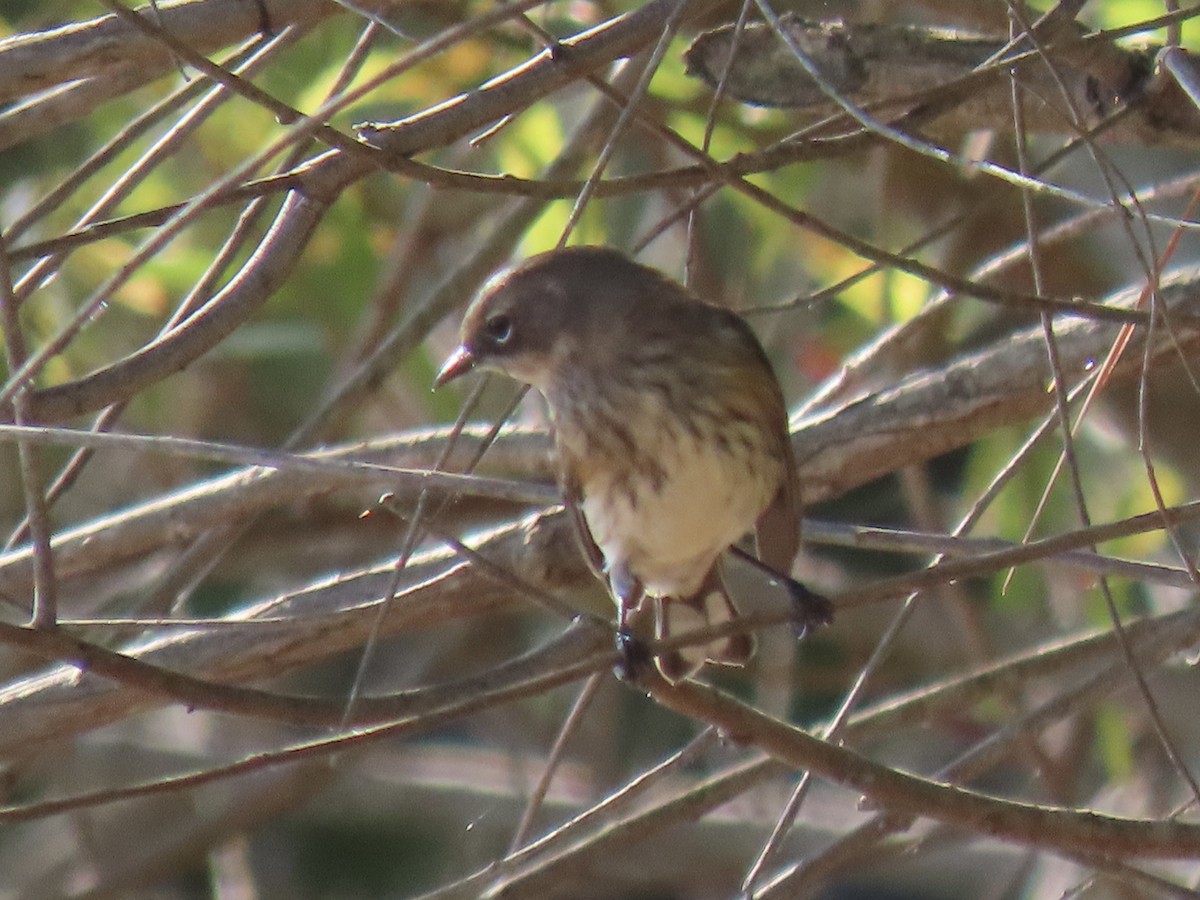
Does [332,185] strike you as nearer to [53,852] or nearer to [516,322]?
[516,322]

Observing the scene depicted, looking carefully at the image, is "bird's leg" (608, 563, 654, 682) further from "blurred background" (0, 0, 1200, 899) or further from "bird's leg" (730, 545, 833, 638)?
"bird's leg" (730, 545, 833, 638)

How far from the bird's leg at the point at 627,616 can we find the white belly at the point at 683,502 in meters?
0.06

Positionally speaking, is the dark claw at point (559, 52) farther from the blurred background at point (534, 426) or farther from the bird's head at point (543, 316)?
the bird's head at point (543, 316)

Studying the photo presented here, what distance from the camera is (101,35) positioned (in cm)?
286

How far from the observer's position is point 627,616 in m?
3.91

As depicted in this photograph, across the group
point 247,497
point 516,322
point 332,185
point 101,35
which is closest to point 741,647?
point 516,322

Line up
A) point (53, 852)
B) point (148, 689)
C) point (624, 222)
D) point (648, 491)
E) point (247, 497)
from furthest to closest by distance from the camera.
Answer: point (53, 852) < point (624, 222) < point (247, 497) < point (648, 491) < point (148, 689)

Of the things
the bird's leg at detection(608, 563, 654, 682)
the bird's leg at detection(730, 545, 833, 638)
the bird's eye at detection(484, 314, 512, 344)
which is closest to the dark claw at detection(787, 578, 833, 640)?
the bird's leg at detection(730, 545, 833, 638)

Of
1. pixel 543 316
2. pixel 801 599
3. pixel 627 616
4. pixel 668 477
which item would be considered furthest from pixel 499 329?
pixel 801 599

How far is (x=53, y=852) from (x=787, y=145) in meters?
5.02

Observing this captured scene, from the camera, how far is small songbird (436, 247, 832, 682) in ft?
11.6

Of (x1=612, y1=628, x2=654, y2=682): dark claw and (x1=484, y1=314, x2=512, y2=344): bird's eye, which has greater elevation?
(x1=484, y1=314, x2=512, y2=344): bird's eye

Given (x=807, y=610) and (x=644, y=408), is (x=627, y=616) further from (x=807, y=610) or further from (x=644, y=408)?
(x=807, y=610)

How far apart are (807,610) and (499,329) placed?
102 cm
